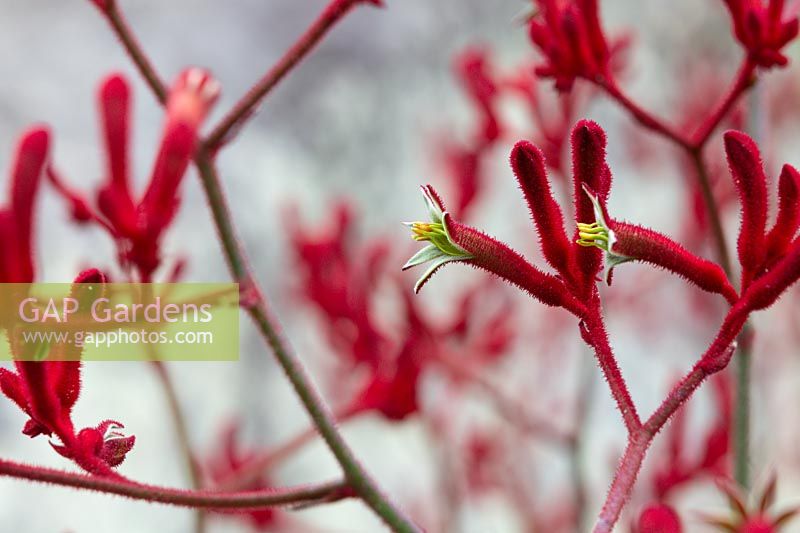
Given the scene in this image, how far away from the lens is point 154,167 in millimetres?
551

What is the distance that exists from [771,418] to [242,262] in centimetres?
198

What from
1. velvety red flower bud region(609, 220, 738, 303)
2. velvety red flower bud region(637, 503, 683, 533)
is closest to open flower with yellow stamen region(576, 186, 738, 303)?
velvety red flower bud region(609, 220, 738, 303)

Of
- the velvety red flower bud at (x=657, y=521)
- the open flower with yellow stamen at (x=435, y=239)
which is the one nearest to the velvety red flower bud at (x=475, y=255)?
the open flower with yellow stamen at (x=435, y=239)

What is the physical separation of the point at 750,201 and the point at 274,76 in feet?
0.93

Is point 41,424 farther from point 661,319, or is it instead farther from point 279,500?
point 661,319

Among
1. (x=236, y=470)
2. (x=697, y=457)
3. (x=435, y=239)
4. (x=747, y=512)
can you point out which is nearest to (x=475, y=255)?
(x=435, y=239)

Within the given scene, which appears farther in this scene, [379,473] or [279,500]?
[379,473]

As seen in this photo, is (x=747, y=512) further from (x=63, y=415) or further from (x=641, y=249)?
(x=63, y=415)

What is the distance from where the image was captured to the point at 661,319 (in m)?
2.39

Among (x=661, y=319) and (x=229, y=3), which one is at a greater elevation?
(x=229, y=3)

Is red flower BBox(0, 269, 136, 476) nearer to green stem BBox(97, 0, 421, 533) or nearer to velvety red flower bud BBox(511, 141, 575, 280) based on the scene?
green stem BBox(97, 0, 421, 533)

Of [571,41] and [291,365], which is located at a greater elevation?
[571,41]

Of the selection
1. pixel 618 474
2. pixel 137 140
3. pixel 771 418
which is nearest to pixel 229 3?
pixel 137 140

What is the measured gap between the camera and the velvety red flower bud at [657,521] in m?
0.46
